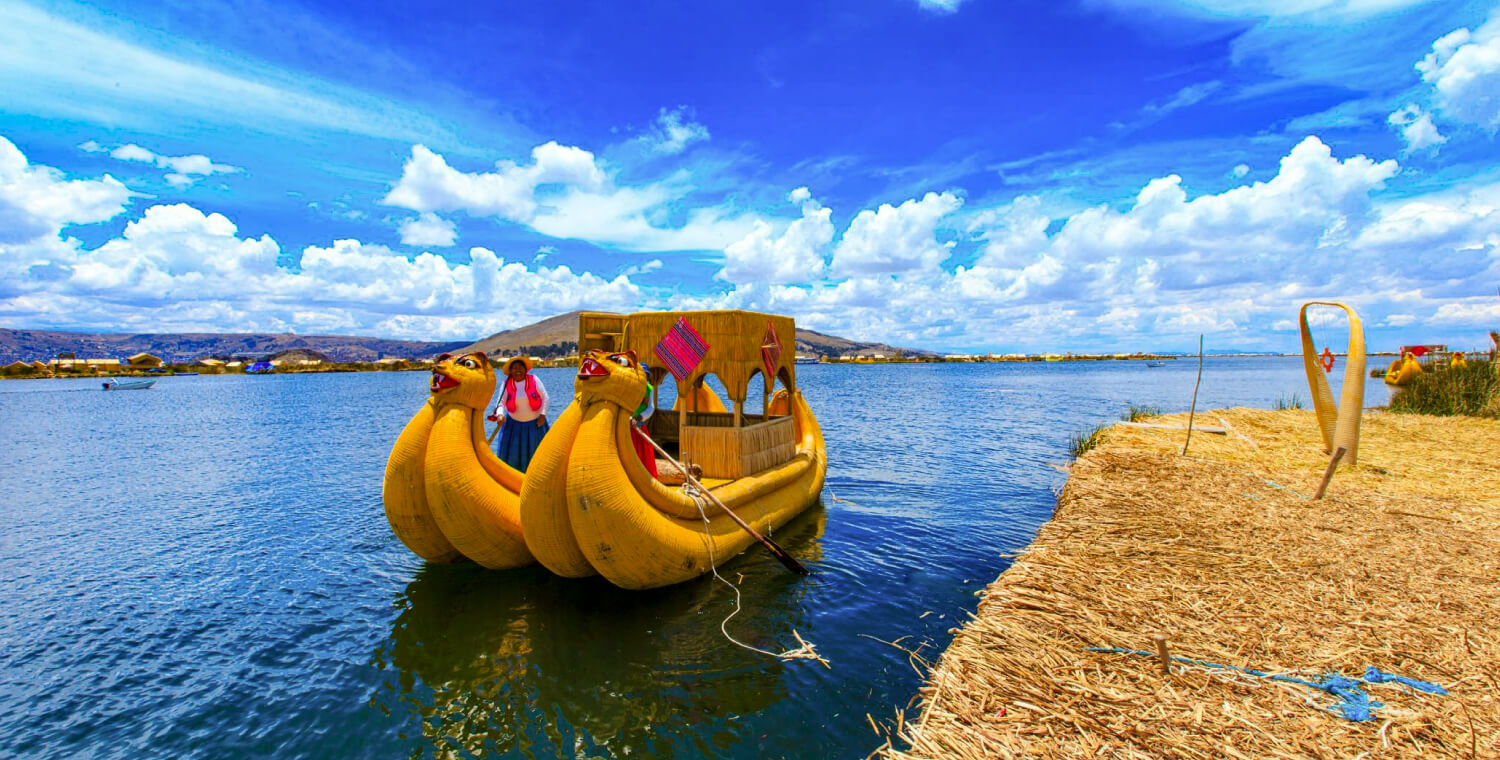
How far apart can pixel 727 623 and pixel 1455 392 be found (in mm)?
30552

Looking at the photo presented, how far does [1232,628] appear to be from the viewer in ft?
18.6

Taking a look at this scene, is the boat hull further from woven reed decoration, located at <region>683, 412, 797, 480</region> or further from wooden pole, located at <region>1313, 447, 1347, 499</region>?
wooden pole, located at <region>1313, 447, 1347, 499</region>

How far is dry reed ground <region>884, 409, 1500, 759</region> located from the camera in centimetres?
419

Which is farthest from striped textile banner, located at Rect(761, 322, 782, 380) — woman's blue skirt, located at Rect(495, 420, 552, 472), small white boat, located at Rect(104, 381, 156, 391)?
small white boat, located at Rect(104, 381, 156, 391)

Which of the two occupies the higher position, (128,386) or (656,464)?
(656,464)

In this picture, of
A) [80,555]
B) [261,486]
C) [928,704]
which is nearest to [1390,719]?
[928,704]

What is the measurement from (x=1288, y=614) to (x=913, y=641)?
12.3ft

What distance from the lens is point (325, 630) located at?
827 centimetres

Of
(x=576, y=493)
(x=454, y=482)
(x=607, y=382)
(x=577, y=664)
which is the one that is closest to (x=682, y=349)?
(x=607, y=382)

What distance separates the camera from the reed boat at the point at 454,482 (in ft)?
26.1

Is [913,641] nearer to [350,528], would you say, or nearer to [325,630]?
[325,630]

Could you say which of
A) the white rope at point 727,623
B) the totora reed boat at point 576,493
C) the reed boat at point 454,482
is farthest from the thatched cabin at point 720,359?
the reed boat at point 454,482

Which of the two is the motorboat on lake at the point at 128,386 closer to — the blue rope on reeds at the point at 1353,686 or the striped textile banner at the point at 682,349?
the striped textile banner at the point at 682,349

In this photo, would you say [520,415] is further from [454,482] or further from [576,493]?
[576,493]
